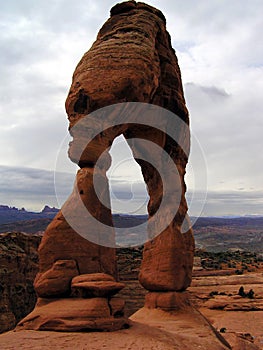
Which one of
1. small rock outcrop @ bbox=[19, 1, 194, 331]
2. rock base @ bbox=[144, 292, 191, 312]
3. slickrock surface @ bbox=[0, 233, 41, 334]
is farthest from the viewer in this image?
slickrock surface @ bbox=[0, 233, 41, 334]

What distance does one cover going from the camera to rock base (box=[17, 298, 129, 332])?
844 centimetres

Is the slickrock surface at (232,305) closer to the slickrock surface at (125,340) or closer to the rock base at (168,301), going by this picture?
the rock base at (168,301)

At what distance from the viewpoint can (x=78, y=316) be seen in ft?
28.2

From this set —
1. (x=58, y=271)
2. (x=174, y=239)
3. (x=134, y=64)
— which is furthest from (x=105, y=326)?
(x=134, y=64)

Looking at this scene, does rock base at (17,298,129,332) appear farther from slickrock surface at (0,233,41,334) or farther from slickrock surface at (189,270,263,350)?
slickrock surface at (0,233,41,334)

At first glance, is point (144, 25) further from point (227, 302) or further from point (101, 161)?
point (227, 302)

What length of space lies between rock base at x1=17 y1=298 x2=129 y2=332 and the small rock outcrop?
24 mm

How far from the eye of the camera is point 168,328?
11.1 metres

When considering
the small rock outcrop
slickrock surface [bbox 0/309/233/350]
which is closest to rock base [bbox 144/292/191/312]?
the small rock outcrop

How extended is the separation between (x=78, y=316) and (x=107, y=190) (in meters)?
3.89

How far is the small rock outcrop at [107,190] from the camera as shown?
9.24 m

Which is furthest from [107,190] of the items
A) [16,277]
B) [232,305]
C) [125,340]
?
[16,277]

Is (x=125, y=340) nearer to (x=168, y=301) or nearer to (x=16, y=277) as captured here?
(x=168, y=301)

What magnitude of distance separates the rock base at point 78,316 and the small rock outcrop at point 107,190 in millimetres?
24
